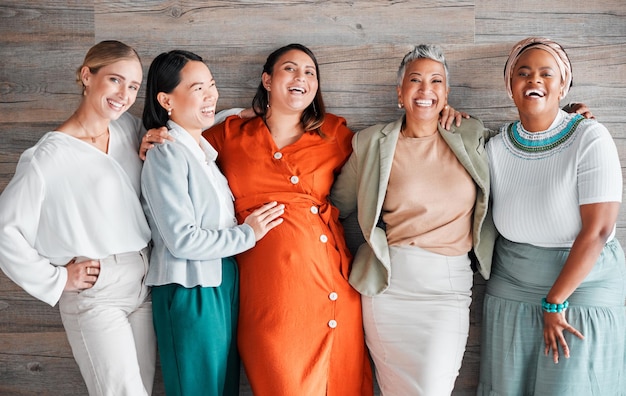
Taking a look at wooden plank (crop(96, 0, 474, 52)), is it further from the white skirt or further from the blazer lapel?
the white skirt

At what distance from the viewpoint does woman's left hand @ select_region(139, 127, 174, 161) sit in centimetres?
200

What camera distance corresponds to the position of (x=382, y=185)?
7.10 ft

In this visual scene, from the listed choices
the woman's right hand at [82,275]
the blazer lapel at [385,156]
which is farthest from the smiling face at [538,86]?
the woman's right hand at [82,275]

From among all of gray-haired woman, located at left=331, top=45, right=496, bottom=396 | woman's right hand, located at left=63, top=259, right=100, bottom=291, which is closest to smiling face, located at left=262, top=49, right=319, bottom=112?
gray-haired woman, located at left=331, top=45, right=496, bottom=396

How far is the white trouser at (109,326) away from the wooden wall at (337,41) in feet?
2.50

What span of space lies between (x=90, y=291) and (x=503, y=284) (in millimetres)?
1501

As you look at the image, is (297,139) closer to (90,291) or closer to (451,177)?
(451,177)

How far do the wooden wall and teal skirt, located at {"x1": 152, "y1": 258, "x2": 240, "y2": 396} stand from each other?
85 centimetres

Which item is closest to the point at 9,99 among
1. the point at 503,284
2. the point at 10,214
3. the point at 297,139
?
the point at 10,214

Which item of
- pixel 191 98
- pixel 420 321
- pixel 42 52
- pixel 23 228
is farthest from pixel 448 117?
pixel 42 52

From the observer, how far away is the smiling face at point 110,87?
1.92 metres

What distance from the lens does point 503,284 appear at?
2.22 metres

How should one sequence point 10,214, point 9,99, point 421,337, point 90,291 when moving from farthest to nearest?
point 9,99 → point 421,337 → point 90,291 → point 10,214

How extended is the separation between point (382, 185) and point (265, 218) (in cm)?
45
